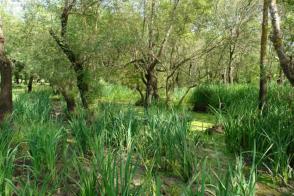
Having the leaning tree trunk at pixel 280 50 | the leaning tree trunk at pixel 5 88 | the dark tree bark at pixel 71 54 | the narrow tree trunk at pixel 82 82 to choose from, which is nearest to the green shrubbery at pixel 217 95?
the narrow tree trunk at pixel 82 82

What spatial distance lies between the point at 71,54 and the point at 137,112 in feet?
7.32

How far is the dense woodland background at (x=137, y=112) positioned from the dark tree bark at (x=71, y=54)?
21 millimetres

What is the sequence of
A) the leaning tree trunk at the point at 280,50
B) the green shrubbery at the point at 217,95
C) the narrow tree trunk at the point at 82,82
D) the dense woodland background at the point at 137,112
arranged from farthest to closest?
the green shrubbery at the point at 217,95 < the narrow tree trunk at the point at 82,82 < the leaning tree trunk at the point at 280,50 < the dense woodland background at the point at 137,112

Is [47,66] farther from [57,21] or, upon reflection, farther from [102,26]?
[102,26]

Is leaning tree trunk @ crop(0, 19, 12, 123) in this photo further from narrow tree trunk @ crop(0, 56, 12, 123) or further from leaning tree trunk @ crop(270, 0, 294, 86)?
leaning tree trunk @ crop(270, 0, 294, 86)

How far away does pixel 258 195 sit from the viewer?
3.07m

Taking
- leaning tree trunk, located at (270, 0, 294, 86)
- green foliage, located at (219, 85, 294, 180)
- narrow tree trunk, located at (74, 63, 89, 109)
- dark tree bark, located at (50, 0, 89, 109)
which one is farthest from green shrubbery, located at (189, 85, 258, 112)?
leaning tree trunk, located at (270, 0, 294, 86)

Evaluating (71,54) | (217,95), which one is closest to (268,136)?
(71,54)

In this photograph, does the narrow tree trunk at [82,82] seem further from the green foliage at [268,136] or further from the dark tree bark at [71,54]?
the green foliage at [268,136]

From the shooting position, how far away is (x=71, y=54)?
6648 millimetres

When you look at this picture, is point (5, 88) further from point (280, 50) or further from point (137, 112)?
point (280, 50)

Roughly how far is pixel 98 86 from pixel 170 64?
9.37 ft

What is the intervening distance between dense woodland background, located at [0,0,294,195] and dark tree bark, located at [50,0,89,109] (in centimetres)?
2

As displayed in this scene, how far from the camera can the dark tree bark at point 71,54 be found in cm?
649
